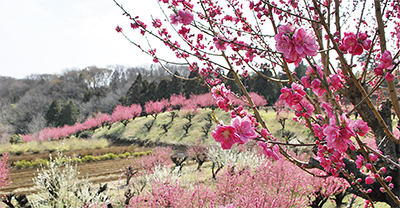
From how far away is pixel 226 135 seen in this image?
2.82 feet

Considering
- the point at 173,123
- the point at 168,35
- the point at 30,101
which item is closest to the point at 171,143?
the point at 173,123

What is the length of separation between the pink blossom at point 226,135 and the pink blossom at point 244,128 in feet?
0.11

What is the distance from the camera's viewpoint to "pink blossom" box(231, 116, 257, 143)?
0.85 meters

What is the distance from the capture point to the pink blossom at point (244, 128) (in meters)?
0.85

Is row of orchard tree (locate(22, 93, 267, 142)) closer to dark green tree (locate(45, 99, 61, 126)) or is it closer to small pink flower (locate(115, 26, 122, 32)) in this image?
dark green tree (locate(45, 99, 61, 126))

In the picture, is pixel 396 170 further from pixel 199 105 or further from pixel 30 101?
pixel 30 101

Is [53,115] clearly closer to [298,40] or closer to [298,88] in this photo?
[298,88]

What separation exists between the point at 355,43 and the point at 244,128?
2.29 feet

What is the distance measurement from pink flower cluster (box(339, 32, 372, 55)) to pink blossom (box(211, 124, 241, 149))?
2.38 ft

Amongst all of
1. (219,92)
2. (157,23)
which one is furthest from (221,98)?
(157,23)

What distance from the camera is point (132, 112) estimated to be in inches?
976

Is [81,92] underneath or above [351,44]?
above

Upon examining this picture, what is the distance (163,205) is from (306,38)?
10.6 ft

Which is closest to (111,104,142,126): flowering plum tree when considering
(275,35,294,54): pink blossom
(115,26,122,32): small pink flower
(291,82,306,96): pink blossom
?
(115,26,122,32): small pink flower
